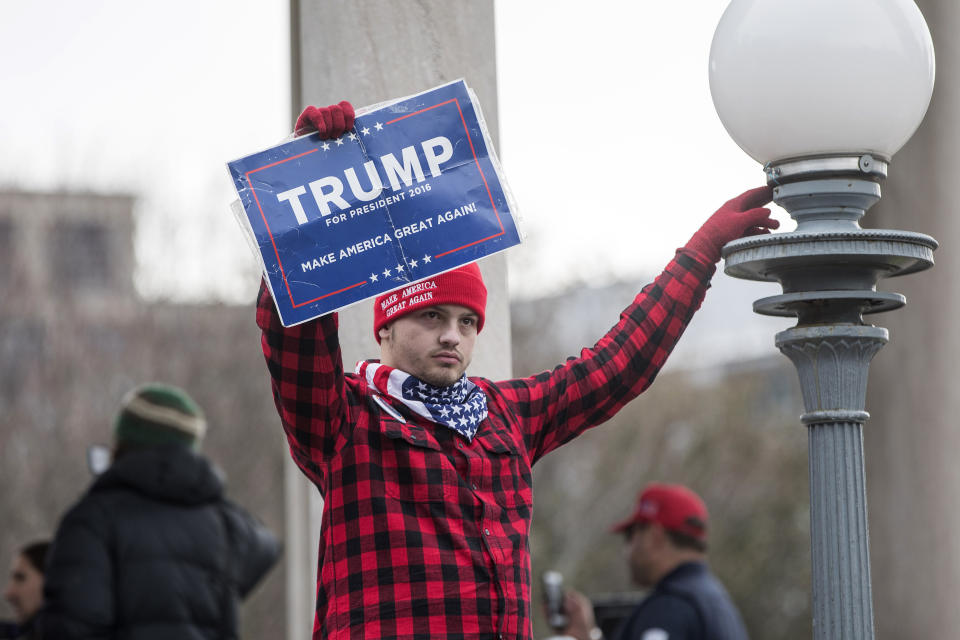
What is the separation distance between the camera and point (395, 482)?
262 cm

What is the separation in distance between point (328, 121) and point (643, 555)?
10.1 feet

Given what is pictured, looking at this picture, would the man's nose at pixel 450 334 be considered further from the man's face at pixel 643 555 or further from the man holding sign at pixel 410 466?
the man's face at pixel 643 555

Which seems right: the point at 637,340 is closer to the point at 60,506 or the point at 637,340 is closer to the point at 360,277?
the point at 360,277

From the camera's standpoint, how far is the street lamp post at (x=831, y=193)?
2527mm

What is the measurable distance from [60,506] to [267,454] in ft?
10.5

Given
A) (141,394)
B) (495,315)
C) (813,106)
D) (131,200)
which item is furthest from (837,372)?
(131,200)

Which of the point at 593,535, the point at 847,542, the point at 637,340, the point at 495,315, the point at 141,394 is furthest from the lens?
the point at 593,535

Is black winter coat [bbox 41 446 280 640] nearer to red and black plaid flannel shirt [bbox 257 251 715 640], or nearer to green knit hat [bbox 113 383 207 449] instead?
green knit hat [bbox 113 383 207 449]

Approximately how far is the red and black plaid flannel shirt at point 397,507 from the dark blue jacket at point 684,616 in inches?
80.0

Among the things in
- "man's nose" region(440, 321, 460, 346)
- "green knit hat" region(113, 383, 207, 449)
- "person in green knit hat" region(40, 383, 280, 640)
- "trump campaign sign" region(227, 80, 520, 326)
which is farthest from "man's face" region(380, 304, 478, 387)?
"green knit hat" region(113, 383, 207, 449)

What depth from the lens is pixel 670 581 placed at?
4973 millimetres

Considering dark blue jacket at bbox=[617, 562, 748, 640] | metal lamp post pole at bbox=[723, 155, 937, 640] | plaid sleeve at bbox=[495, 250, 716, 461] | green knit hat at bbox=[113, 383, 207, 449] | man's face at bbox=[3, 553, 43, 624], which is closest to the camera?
metal lamp post pole at bbox=[723, 155, 937, 640]

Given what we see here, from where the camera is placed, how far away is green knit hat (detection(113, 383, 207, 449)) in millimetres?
4867

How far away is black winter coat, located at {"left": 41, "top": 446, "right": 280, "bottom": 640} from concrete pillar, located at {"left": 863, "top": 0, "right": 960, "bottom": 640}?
96.0 inches
